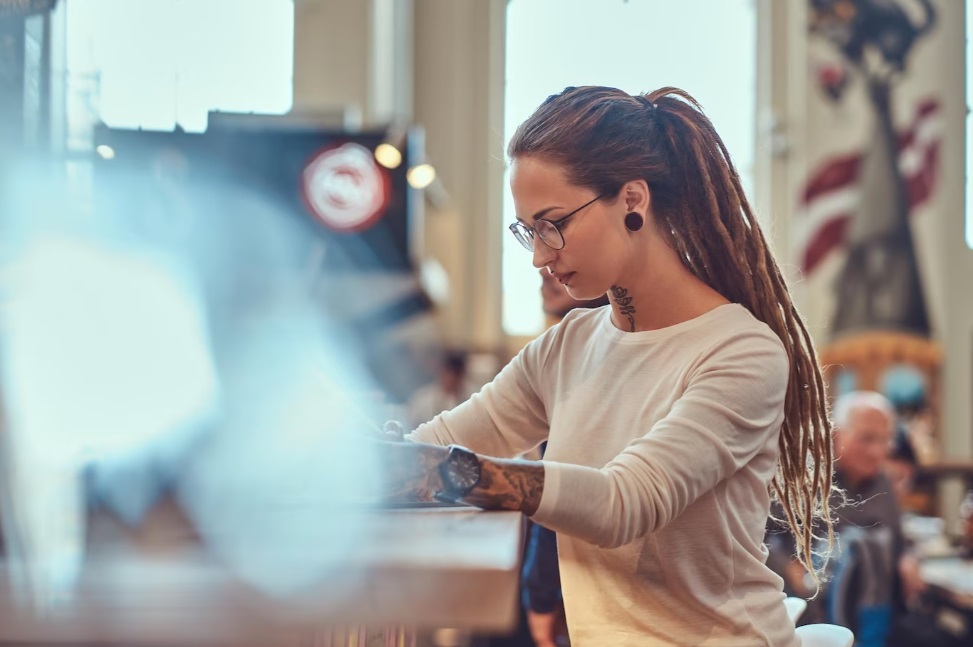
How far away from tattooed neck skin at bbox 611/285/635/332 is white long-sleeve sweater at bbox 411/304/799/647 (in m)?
0.02

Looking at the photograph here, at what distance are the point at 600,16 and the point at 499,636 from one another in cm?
601

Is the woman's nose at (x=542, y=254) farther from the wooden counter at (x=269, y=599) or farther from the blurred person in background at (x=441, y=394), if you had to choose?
the blurred person in background at (x=441, y=394)

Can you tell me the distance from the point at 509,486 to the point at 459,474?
0.07 m

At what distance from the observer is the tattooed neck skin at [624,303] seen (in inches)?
60.1

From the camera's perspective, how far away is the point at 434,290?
21.9ft

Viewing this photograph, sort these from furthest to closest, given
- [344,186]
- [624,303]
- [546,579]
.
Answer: [344,186] → [546,579] → [624,303]

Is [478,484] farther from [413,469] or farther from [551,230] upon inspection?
[551,230]

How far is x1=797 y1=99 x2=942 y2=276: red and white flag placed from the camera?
935cm

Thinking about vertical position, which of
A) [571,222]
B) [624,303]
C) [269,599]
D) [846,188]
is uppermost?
[846,188]

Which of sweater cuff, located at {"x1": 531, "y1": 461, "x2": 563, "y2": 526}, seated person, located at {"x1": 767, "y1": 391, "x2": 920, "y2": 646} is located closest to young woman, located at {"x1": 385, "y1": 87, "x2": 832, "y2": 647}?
sweater cuff, located at {"x1": 531, "y1": 461, "x2": 563, "y2": 526}

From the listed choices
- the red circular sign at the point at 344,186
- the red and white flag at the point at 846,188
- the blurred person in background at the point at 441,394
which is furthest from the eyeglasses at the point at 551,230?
the red and white flag at the point at 846,188

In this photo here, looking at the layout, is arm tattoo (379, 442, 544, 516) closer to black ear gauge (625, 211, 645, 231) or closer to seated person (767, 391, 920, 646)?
black ear gauge (625, 211, 645, 231)

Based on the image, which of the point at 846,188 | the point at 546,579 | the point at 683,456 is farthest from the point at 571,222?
the point at 846,188

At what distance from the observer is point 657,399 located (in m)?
1.44
